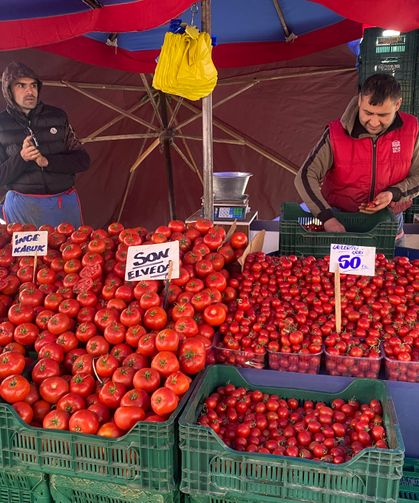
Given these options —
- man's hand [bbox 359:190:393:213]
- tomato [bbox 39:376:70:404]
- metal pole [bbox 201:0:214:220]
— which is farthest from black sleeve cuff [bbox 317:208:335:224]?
tomato [bbox 39:376:70:404]

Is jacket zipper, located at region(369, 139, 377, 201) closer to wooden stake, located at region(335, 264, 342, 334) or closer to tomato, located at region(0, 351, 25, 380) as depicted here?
wooden stake, located at region(335, 264, 342, 334)

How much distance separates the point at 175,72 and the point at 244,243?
1.04 metres

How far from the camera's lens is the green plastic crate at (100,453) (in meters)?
1.44

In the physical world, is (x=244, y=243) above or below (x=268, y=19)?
below

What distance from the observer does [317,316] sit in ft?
6.76

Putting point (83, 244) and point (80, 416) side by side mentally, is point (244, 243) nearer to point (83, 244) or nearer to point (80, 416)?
point (83, 244)

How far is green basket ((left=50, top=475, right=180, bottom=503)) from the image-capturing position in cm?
149

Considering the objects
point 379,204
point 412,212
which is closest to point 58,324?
point 379,204

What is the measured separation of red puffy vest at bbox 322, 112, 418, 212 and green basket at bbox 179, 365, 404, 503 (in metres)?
1.82

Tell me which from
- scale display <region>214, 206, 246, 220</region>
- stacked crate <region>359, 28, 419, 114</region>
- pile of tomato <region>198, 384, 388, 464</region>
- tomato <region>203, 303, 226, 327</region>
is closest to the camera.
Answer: pile of tomato <region>198, 384, 388, 464</region>

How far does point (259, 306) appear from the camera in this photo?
2143 millimetres

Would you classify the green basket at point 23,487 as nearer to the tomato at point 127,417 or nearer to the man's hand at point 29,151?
the tomato at point 127,417

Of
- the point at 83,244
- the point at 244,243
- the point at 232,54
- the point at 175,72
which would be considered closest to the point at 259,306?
the point at 244,243

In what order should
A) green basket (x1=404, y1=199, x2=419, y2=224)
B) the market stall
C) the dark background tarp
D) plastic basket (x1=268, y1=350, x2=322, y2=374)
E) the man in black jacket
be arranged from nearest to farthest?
the market stall < plastic basket (x1=268, y1=350, x2=322, y2=374) < the man in black jacket < green basket (x1=404, y1=199, x2=419, y2=224) < the dark background tarp
